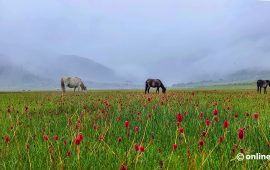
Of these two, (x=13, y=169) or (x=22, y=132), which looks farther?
(x=22, y=132)

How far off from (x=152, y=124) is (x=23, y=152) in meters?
3.41

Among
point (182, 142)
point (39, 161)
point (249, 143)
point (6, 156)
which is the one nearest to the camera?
point (39, 161)

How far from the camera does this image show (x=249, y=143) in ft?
19.0

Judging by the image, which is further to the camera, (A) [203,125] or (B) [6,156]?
(A) [203,125]

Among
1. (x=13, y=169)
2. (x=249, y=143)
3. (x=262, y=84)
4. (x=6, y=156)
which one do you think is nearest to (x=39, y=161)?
(x=13, y=169)

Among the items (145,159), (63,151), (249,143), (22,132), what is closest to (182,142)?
(249,143)

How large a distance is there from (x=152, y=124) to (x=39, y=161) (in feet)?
12.7

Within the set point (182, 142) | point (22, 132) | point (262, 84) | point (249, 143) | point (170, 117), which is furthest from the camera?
point (262, 84)

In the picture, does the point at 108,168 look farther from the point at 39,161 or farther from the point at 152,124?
the point at 152,124

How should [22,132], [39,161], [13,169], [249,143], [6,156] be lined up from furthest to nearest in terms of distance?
[22,132], [249,143], [6,156], [39,161], [13,169]

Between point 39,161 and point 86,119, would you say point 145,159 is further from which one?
point 86,119

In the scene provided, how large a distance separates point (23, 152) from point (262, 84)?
169ft

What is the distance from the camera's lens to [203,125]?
324 inches

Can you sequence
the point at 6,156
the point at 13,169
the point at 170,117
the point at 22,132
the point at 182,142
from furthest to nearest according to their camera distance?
the point at 170,117 → the point at 22,132 → the point at 182,142 → the point at 6,156 → the point at 13,169
